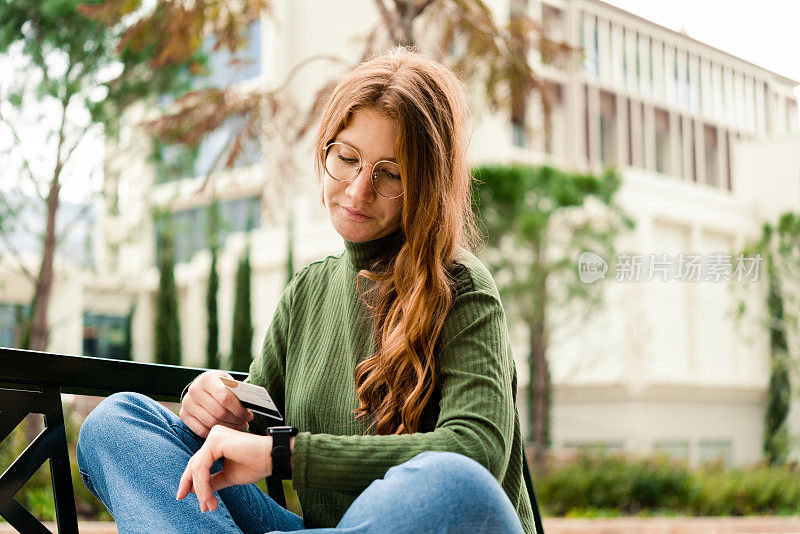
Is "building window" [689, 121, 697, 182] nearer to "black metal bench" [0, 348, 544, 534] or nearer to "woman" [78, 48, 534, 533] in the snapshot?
"woman" [78, 48, 534, 533]

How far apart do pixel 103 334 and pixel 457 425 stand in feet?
56.2

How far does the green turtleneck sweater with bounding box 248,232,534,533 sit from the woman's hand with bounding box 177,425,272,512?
50mm

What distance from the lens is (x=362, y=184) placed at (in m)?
1.38

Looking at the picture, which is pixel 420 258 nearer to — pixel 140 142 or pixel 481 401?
pixel 481 401

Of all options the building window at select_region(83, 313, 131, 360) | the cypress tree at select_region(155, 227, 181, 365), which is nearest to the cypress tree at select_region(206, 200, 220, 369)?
the cypress tree at select_region(155, 227, 181, 365)

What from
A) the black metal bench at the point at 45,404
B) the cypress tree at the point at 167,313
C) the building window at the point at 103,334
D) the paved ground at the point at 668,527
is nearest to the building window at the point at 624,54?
the cypress tree at the point at 167,313

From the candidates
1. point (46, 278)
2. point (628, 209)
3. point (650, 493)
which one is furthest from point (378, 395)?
point (628, 209)

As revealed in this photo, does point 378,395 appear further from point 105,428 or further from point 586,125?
point 586,125

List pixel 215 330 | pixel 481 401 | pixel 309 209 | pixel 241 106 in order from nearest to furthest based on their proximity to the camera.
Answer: pixel 481 401 < pixel 241 106 < pixel 215 330 < pixel 309 209

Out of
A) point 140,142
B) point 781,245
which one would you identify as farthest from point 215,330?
point 781,245

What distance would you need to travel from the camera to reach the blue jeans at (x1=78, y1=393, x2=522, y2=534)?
3.46 feet

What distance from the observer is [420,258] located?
4.52 feet

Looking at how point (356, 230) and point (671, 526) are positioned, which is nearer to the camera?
point (356, 230)

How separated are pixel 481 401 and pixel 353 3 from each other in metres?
15.5
